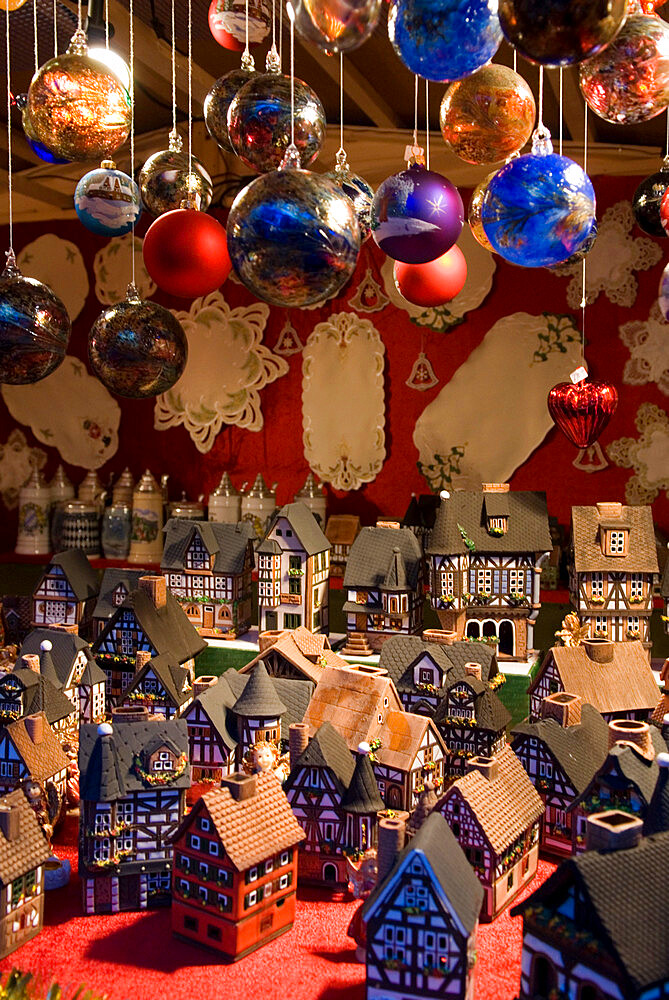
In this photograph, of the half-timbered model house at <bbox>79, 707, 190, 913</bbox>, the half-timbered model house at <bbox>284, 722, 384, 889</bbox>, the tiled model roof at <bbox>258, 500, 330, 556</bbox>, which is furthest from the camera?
A: the tiled model roof at <bbox>258, 500, 330, 556</bbox>

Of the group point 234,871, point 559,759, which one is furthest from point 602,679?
point 234,871

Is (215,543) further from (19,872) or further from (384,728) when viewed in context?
(19,872)

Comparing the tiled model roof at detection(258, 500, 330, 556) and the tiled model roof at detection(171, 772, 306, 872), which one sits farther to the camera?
the tiled model roof at detection(258, 500, 330, 556)

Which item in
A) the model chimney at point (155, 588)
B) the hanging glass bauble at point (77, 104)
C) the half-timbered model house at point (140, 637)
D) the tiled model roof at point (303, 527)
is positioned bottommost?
the half-timbered model house at point (140, 637)

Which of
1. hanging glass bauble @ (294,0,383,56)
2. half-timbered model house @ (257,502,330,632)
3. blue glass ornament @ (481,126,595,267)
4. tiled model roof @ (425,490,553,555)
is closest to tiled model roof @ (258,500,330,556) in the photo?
half-timbered model house @ (257,502,330,632)

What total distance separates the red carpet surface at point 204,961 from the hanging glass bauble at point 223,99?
2480mm

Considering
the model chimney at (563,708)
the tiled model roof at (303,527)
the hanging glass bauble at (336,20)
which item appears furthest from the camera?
the tiled model roof at (303,527)

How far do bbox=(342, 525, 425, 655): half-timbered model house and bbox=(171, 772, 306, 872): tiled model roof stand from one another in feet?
5.17

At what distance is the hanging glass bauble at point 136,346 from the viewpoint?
300 centimetres

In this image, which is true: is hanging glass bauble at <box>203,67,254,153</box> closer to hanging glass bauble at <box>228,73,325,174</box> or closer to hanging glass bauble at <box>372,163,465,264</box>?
hanging glass bauble at <box>228,73,325,174</box>

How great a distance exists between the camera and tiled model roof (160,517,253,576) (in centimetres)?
511

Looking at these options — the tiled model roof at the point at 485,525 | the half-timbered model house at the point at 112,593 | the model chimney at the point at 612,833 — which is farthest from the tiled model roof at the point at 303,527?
the model chimney at the point at 612,833

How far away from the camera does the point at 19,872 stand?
2973 millimetres

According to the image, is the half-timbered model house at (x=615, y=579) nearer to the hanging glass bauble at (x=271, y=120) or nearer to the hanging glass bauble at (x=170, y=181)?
the hanging glass bauble at (x=170, y=181)
